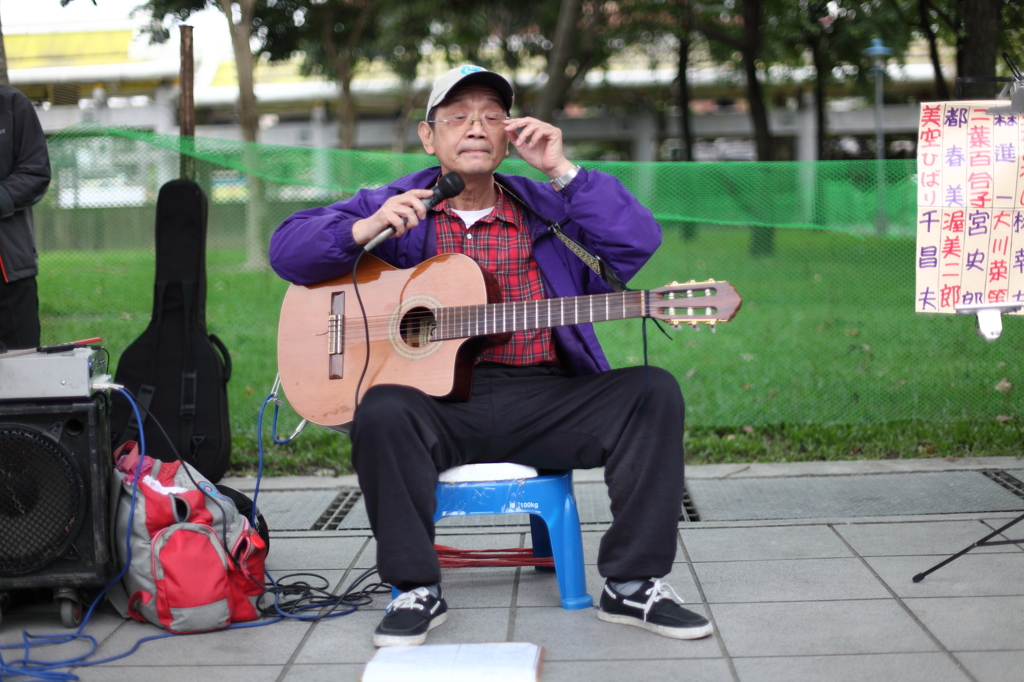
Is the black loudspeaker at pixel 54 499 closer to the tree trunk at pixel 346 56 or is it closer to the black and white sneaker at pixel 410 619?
the black and white sneaker at pixel 410 619

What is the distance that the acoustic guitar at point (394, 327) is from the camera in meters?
2.75

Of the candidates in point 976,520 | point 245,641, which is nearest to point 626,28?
point 976,520

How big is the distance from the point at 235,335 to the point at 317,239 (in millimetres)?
3284

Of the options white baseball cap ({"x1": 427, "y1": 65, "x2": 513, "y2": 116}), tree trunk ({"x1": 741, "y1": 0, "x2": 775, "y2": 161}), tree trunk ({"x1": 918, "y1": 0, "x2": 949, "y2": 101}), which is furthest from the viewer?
tree trunk ({"x1": 741, "y1": 0, "x2": 775, "y2": 161})

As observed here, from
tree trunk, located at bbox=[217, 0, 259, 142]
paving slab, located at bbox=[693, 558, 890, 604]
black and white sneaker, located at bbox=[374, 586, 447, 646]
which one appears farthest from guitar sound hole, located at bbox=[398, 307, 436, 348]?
tree trunk, located at bbox=[217, 0, 259, 142]

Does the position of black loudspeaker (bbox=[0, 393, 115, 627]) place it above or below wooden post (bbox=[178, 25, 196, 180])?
below

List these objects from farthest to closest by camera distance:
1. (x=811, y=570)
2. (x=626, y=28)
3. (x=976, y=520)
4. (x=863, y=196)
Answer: (x=626, y=28), (x=863, y=196), (x=976, y=520), (x=811, y=570)

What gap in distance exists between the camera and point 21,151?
400 cm

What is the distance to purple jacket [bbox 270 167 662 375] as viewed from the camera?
2857mm

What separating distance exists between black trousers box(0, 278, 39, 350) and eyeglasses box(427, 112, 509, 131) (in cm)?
209

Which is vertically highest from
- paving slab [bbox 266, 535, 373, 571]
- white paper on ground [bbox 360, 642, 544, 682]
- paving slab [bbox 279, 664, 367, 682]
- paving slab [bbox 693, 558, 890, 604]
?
white paper on ground [bbox 360, 642, 544, 682]

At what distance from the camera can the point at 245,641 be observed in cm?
274

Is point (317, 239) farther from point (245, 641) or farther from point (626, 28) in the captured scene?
point (626, 28)

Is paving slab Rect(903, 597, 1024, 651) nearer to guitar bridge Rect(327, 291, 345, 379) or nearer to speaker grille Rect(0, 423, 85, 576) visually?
guitar bridge Rect(327, 291, 345, 379)
